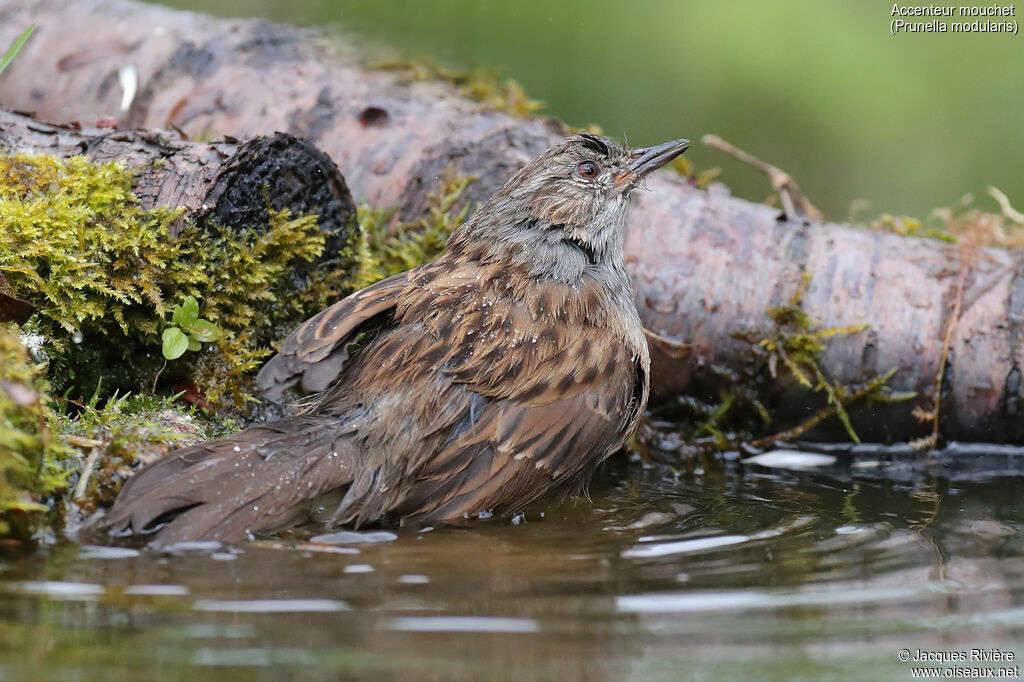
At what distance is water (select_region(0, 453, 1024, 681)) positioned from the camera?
8.43 feet

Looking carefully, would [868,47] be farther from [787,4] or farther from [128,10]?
[128,10]

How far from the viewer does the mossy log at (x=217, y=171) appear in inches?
183

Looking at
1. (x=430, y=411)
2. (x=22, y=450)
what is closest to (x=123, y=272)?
(x=22, y=450)

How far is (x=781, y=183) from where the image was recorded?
6.61 meters

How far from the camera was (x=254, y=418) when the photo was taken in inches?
192

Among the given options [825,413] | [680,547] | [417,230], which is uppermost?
[417,230]

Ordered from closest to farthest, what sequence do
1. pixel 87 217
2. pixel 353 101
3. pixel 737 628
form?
pixel 737 628, pixel 87 217, pixel 353 101

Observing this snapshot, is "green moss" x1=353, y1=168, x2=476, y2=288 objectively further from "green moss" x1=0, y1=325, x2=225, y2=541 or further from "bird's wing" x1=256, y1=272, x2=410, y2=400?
"green moss" x1=0, y1=325, x2=225, y2=541

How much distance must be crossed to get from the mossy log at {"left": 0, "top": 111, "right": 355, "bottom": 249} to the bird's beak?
1453mm

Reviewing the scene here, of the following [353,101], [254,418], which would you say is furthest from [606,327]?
[353,101]

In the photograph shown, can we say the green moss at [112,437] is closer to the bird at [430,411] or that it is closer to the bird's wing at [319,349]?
the bird at [430,411]

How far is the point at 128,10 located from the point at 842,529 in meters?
6.30

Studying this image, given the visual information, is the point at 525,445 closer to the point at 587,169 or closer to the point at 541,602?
the point at 541,602

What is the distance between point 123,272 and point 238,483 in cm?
138
